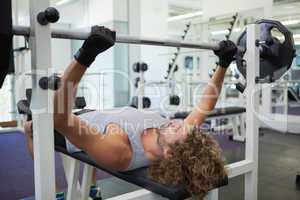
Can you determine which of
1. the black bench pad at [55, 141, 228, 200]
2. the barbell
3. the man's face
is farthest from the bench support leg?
the barbell

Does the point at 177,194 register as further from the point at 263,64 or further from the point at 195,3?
the point at 195,3

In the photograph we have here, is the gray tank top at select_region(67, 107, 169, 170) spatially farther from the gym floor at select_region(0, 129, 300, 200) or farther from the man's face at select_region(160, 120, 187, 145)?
the gym floor at select_region(0, 129, 300, 200)

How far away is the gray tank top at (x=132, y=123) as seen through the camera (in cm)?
140

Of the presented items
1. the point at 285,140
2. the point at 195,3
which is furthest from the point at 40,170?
the point at 195,3

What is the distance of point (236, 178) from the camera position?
310cm

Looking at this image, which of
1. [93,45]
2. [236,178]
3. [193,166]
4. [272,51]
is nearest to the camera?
[93,45]

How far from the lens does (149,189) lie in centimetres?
123

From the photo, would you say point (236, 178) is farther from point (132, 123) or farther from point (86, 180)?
point (132, 123)

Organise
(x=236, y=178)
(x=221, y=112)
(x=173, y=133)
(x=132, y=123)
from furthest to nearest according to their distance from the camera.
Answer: (x=221, y=112)
(x=236, y=178)
(x=132, y=123)
(x=173, y=133)

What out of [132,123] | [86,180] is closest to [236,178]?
[86,180]

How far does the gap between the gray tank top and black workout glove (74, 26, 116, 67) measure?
49 cm

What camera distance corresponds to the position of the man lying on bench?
104cm

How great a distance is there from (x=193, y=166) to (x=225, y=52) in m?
0.77

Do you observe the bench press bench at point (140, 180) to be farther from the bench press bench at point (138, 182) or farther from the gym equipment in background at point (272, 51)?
the gym equipment in background at point (272, 51)
